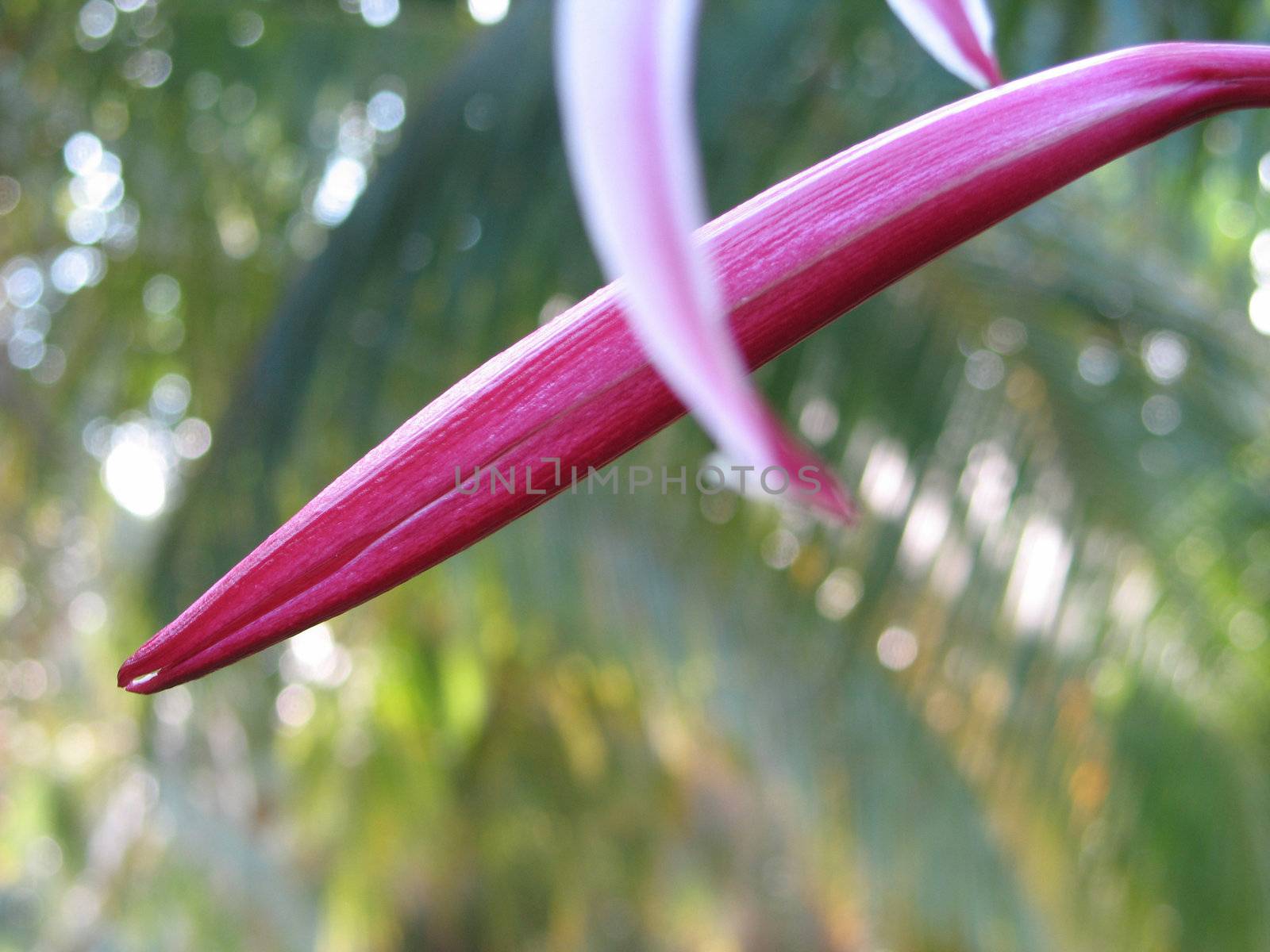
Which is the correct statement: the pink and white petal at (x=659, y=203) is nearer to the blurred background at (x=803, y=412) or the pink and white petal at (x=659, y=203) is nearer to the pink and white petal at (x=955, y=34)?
the pink and white petal at (x=955, y=34)

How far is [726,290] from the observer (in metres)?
0.13

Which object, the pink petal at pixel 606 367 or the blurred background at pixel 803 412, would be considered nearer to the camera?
the pink petal at pixel 606 367

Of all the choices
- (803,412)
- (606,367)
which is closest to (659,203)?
(606,367)

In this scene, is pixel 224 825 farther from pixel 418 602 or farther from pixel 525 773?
pixel 418 602

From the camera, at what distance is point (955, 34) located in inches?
7.0

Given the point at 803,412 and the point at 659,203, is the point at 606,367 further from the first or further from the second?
the point at 803,412

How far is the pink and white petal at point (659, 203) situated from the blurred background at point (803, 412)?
997mm

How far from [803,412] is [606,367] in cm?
133

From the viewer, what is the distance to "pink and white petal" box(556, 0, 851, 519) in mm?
94

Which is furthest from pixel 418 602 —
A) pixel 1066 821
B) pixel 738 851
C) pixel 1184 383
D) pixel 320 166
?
pixel 738 851

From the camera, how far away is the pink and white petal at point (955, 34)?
176 millimetres

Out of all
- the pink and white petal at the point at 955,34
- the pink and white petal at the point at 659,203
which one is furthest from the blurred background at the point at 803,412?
the pink and white petal at the point at 659,203

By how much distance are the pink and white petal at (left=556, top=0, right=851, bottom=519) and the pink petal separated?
0.03 meters

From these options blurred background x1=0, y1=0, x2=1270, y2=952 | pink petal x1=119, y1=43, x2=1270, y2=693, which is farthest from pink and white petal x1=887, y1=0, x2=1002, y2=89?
blurred background x1=0, y1=0, x2=1270, y2=952
